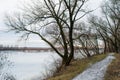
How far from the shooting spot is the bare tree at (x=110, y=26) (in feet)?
186

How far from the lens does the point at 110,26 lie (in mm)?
62500

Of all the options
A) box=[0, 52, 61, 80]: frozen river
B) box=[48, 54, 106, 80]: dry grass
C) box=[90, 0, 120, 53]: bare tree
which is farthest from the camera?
box=[90, 0, 120, 53]: bare tree

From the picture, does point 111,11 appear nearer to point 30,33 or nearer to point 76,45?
point 76,45

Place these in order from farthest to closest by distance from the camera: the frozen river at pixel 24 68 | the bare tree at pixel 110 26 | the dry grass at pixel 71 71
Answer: the bare tree at pixel 110 26 → the frozen river at pixel 24 68 → the dry grass at pixel 71 71

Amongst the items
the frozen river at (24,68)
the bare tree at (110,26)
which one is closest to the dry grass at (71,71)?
the frozen river at (24,68)

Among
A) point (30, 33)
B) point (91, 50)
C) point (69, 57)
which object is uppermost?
point (30, 33)

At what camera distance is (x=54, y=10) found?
29359 millimetres

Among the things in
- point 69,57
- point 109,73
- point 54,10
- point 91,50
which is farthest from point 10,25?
point 91,50

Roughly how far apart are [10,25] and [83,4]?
6.90 m

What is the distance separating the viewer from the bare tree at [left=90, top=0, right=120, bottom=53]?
186ft

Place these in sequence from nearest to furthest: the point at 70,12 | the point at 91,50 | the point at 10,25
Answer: the point at 70,12
the point at 10,25
the point at 91,50

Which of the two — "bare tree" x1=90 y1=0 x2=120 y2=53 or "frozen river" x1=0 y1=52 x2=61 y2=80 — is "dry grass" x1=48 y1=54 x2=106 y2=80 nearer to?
"frozen river" x1=0 y1=52 x2=61 y2=80

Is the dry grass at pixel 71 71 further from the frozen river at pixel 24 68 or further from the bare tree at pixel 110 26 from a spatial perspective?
the bare tree at pixel 110 26

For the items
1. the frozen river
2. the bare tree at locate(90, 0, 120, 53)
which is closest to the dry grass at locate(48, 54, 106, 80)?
the frozen river
